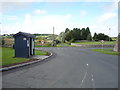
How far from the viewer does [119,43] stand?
26.0 m

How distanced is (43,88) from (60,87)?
80cm

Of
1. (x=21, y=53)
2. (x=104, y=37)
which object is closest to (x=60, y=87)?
(x=21, y=53)

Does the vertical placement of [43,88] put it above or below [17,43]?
below

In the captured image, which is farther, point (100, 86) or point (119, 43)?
point (119, 43)

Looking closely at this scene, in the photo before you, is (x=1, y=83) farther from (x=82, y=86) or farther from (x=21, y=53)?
(x=21, y=53)

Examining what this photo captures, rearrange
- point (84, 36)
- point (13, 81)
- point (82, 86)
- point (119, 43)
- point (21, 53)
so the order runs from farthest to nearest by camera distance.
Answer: point (84, 36)
point (119, 43)
point (21, 53)
point (13, 81)
point (82, 86)

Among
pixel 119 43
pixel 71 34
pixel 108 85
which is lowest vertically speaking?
pixel 108 85

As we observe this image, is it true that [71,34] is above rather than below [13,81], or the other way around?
above

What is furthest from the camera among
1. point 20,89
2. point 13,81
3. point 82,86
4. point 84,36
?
point 84,36

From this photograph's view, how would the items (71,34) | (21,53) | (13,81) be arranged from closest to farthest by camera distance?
(13,81) → (21,53) → (71,34)

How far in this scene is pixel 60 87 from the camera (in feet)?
17.6

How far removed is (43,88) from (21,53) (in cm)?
1014

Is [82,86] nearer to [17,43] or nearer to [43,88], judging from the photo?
[43,88]

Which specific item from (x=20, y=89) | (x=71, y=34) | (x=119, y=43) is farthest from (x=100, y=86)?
(x=71, y=34)
